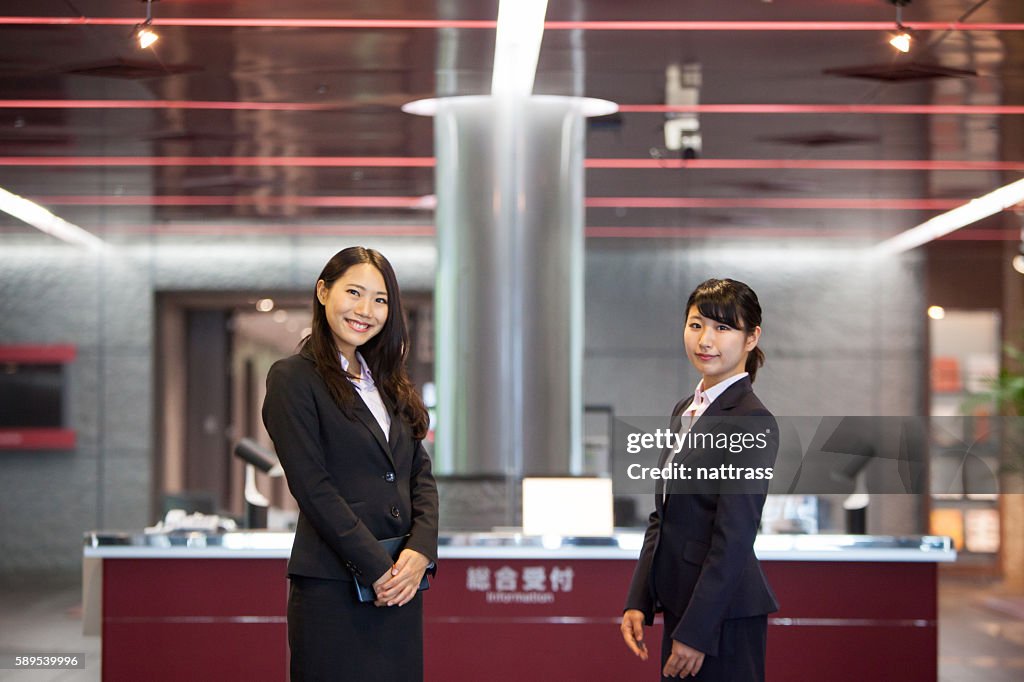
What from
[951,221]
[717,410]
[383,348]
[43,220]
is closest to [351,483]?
[383,348]

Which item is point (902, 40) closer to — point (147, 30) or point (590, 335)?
point (590, 335)

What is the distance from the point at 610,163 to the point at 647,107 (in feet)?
1.53

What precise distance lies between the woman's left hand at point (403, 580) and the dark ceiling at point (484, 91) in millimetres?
2671

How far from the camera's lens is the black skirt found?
2.65m

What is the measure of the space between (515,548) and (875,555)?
1418 millimetres

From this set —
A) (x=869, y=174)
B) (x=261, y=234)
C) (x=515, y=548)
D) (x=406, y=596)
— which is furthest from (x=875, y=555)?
(x=261, y=234)

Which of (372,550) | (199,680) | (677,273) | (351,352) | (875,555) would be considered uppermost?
(677,273)

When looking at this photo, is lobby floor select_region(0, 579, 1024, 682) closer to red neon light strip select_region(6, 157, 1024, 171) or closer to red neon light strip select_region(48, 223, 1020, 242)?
red neon light strip select_region(6, 157, 1024, 171)

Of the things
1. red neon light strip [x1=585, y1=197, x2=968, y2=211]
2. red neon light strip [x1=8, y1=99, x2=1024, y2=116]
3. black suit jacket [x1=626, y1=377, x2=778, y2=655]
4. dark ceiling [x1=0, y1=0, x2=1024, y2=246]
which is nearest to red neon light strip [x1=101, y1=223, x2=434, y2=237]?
dark ceiling [x1=0, y1=0, x2=1024, y2=246]

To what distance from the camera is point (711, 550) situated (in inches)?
106

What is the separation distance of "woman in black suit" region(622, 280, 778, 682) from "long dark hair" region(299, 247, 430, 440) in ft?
2.17

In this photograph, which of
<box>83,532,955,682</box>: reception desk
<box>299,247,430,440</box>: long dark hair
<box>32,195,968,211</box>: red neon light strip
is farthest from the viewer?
<box>32,195,968,211</box>: red neon light strip

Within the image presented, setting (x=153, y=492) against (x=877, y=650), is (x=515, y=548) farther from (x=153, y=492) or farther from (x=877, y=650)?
(x=153, y=492)

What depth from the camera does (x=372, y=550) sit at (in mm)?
2613
